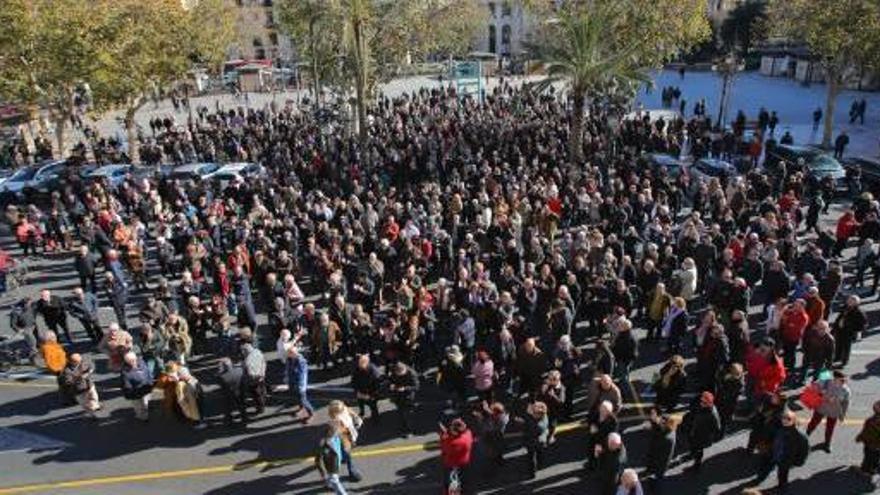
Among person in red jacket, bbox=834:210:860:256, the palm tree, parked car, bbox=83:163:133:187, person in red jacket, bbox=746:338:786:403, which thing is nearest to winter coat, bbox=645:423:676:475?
person in red jacket, bbox=746:338:786:403

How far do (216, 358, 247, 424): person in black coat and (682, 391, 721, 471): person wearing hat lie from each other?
685 centimetres

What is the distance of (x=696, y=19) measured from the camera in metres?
26.0

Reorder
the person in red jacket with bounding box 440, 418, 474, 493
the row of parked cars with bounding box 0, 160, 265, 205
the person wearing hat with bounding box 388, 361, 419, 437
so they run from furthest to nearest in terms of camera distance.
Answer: the row of parked cars with bounding box 0, 160, 265, 205 < the person wearing hat with bounding box 388, 361, 419, 437 < the person in red jacket with bounding box 440, 418, 474, 493

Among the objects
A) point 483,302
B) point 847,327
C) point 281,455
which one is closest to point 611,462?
point 483,302

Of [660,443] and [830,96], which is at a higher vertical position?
[830,96]

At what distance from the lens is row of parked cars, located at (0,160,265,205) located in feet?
79.9

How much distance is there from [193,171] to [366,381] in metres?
15.7

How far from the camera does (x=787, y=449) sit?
364 inches

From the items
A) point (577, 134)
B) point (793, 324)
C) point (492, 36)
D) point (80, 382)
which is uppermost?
point (492, 36)

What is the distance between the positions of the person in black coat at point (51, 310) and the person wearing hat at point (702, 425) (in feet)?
39.2

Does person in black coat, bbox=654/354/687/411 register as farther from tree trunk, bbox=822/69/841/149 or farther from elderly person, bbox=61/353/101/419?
tree trunk, bbox=822/69/841/149

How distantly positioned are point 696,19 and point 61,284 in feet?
72.1

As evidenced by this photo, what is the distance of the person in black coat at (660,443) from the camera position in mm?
9250

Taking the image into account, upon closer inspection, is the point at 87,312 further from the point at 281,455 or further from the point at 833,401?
the point at 833,401
